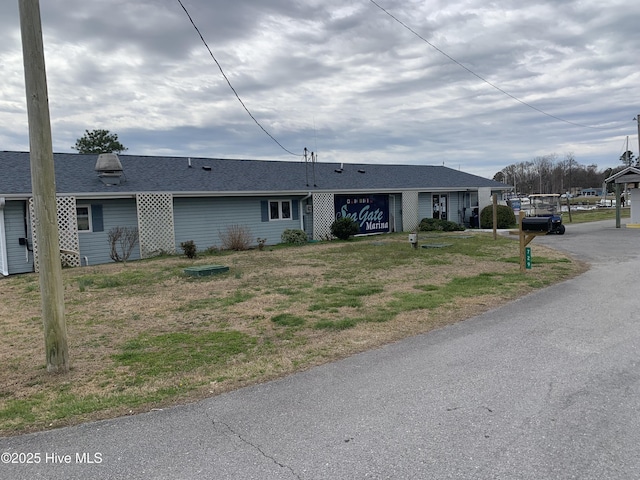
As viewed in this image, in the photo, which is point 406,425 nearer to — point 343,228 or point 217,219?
point 217,219

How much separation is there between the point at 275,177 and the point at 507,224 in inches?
508

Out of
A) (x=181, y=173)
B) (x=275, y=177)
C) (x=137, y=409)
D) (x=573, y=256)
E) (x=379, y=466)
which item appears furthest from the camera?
(x=275, y=177)

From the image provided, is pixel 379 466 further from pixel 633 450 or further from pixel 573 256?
pixel 573 256

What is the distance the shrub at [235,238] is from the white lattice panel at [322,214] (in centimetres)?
359

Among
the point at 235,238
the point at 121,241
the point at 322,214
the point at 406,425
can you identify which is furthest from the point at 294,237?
the point at 406,425

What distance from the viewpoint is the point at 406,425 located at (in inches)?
138

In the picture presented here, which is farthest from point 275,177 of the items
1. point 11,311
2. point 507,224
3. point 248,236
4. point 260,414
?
point 260,414

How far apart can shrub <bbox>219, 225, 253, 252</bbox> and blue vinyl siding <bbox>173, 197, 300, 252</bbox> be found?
0.71 ft

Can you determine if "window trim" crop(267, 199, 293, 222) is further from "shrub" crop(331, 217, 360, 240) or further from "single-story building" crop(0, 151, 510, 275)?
"shrub" crop(331, 217, 360, 240)

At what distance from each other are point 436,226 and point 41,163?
856 inches

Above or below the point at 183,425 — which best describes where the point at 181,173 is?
above

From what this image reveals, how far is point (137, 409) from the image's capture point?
400 centimetres

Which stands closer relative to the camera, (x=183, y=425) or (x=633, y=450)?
(x=633, y=450)

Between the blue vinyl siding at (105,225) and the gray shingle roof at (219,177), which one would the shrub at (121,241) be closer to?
the blue vinyl siding at (105,225)
